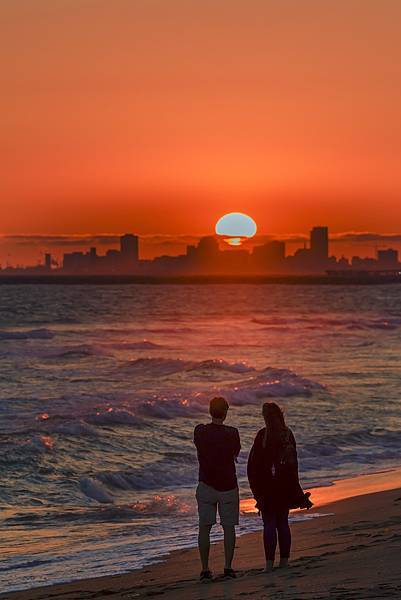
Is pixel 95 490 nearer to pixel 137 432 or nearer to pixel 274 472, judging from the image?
pixel 137 432

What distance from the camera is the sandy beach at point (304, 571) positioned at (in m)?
9.22

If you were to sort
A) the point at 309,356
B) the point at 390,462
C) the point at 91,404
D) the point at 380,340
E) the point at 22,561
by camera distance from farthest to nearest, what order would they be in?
the point at 380,340 → the point at 309,356 → the point at 91,404 → the point at 390,462 → the point at 22,561

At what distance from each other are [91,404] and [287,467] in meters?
22.5

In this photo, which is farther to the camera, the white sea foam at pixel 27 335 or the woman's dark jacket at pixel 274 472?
the white sea foam at pixel 27 335

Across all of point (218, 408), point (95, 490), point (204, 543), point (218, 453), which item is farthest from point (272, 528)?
point (95, 490)

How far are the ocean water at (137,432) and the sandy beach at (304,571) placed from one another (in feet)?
2.37

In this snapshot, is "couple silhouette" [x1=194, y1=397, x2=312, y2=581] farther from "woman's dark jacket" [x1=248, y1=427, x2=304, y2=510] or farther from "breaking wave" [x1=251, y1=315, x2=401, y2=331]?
"breaking wave" [x1=251, y1=315, x2=401, y2=331]

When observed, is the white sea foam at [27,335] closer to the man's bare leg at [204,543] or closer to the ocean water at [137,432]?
the ocean water at [137,432]

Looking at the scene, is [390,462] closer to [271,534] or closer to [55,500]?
[55,500]

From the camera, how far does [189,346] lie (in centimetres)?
7212

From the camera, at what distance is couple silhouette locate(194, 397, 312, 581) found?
10.2m

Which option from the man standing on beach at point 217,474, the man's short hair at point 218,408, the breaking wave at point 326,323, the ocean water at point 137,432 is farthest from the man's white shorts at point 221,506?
the breaking wave at point 326,323

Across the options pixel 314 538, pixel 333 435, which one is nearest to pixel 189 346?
pixel 333 435

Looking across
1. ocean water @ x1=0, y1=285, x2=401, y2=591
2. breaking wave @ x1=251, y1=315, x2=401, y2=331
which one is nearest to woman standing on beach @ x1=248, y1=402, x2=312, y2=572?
ocean water @ x1=0, y1=285, x2=401, y2=591
